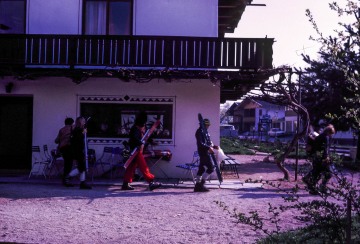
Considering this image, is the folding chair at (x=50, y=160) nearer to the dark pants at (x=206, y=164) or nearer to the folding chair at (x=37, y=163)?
the folding chair at (x=37, y=163)

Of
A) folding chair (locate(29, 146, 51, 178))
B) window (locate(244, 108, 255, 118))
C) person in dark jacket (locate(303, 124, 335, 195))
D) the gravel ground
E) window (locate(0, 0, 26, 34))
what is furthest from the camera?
window (locate(244, 108, 255, 118))

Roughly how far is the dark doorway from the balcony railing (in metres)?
1.52

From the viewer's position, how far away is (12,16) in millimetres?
14719

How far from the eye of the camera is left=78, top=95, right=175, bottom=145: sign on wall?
13891 millimetres

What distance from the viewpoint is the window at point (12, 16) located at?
1460 centimetres

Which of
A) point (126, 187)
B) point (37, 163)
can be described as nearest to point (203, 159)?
point (126, 187)

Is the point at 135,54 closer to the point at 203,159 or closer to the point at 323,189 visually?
the point at 203,159

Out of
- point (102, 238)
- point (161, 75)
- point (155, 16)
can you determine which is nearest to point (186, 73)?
point (161, 75)

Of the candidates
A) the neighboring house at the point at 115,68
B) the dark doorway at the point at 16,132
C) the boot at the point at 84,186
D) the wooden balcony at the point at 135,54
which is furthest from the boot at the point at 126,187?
the dark doorway at the point at 16,132

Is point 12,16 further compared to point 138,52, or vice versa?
point 12,16

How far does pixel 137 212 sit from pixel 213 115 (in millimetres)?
5748

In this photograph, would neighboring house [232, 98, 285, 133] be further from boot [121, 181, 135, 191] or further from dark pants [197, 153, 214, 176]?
boot [121, 181, 135, 191]

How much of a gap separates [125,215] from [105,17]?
8246 millimetres

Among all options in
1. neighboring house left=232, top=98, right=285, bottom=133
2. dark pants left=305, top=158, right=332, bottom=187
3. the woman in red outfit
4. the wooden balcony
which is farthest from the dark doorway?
neighboring house left=232, top=98, right=285, bottom=133
